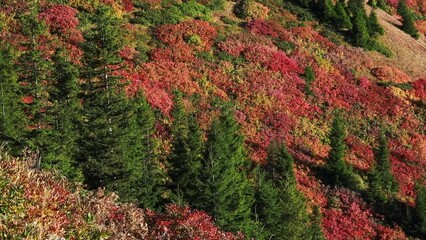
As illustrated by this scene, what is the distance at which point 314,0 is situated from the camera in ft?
228

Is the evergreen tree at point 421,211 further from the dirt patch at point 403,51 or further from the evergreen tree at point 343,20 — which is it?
the evergreen tree at point 343,20

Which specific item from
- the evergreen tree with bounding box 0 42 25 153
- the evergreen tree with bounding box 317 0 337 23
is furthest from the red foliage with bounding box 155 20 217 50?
the evergreen tree with bounding box 0 42 25 153

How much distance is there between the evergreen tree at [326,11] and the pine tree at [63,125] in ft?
153

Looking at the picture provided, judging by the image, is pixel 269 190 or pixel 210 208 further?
pixel 269 190

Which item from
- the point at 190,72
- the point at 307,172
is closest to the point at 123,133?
the point at 307,172

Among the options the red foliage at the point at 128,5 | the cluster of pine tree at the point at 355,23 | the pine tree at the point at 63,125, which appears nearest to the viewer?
the pine tree at the point at 63,125

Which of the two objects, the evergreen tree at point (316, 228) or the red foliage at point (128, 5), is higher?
the red foliage at point (128, 5)

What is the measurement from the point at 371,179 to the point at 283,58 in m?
21.3

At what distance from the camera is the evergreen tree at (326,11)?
6625cm

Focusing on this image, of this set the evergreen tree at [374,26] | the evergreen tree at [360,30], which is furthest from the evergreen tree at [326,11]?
the evergreen tree at [374,26]

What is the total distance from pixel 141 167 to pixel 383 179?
2424 centimetres

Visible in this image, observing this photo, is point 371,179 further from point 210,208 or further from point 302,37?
point 302,37

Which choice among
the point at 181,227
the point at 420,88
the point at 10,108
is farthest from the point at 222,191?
the point at 420,88

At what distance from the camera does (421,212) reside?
3719 centimetres
